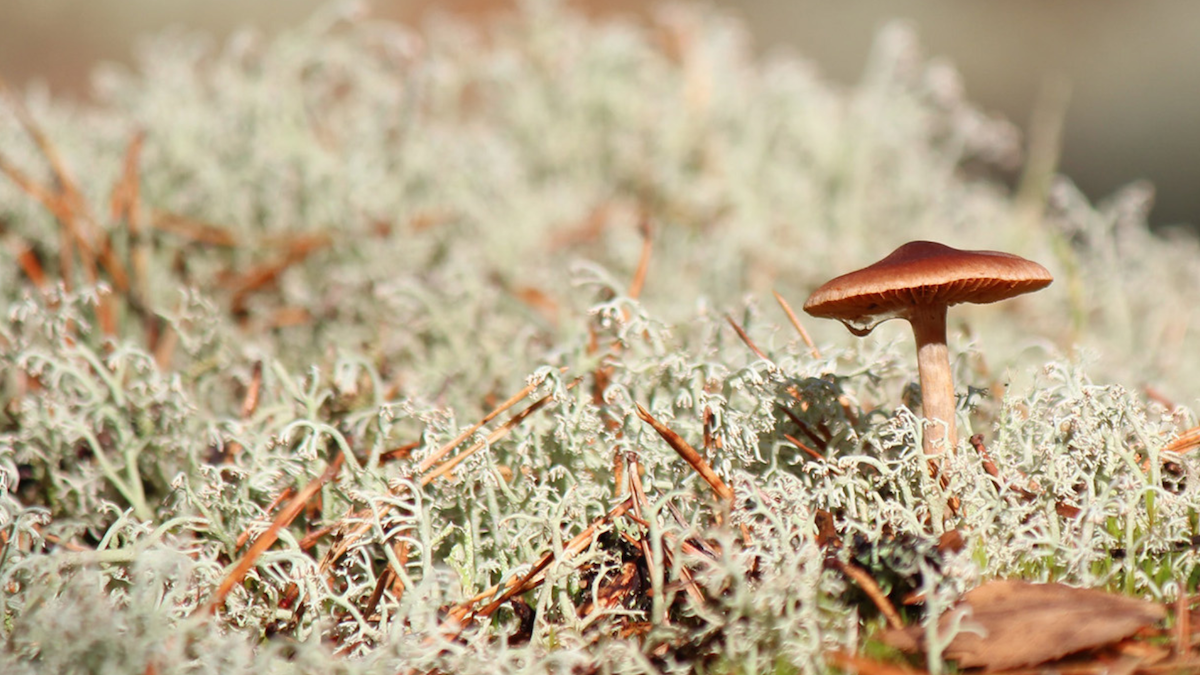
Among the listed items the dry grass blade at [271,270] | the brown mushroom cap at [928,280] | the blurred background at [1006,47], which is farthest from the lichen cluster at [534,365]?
the blurred background at [1006,47]

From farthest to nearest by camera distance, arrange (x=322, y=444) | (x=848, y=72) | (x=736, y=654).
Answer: (x=848, y=72), (x=322, y=444), (x=736, y=654)

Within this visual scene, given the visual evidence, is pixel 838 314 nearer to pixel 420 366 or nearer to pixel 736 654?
pixel 736 654

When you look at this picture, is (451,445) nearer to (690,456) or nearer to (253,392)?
(690,456)

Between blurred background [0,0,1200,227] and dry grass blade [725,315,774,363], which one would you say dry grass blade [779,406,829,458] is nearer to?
dry grass blade [725,315,774,363]

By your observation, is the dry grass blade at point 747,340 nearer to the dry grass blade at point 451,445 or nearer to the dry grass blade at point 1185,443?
the dry grass blade at point 451,445

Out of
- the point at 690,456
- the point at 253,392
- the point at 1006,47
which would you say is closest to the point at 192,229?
the point at 253,392

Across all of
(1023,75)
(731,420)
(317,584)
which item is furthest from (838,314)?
(1023,75)
